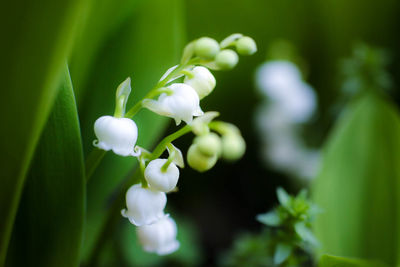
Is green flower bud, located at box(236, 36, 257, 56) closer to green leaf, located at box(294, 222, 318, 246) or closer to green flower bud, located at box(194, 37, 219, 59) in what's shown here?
green flower bud, located at box(194, 37, 219, 59)

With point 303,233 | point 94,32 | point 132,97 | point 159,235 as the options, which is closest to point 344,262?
point 303,233

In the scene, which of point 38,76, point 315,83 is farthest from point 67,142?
point 315,83

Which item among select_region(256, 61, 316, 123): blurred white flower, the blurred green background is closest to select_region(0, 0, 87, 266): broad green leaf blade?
the blurred green background

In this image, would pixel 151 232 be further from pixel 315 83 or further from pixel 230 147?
pixel 315 83

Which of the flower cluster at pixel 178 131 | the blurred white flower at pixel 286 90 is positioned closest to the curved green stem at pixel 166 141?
the flower cluster at pixel 178 131

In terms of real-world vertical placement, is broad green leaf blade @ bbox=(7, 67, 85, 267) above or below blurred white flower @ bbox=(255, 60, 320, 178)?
below

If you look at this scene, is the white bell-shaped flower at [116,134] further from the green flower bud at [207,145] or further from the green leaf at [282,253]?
the green leaf at [282,253]
